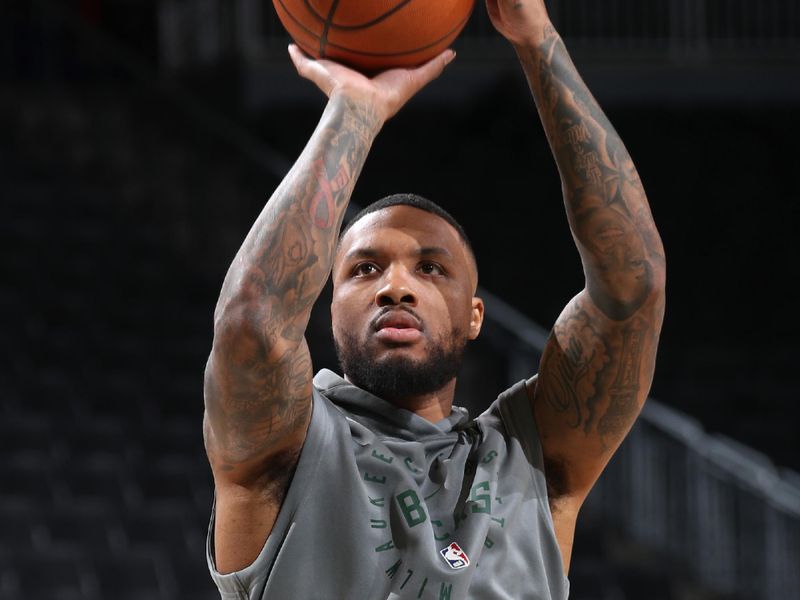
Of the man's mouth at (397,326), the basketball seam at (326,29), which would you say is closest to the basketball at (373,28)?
the basketball seam at (326,29)

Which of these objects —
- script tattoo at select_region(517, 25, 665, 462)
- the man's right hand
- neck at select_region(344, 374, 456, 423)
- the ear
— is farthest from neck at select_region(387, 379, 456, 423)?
the man's right hand

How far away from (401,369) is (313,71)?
51 centimetres

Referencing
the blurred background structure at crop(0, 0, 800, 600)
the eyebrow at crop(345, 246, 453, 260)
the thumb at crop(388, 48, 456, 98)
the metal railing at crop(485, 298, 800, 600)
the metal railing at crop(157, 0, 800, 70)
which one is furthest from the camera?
the metal railing at crop(157, 0, 800, 70)

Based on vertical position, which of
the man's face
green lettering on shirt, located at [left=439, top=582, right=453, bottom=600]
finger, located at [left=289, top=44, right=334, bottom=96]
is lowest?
green lettering on shirt, located at [left=439, top=582, right=453, bottom=600]

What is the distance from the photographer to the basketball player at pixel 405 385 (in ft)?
6.94

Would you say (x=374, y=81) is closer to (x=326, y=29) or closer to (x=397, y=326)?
(x=326, y=29)

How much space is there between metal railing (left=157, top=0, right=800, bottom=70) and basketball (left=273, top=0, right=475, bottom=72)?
7499 mm

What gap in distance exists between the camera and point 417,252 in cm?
239

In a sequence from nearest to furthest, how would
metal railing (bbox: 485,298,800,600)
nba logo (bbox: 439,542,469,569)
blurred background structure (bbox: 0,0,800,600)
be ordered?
nba logo (bbox: 439,542,469,569) → metal railing (bbox: 485,298,800,600) → blurred background structure (bbox: 0,0,800,600)

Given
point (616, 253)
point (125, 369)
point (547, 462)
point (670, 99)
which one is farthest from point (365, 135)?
point (670, 99)

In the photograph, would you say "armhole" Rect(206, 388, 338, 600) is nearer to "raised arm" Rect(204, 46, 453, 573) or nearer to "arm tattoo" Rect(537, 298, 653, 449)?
"raised arm" Rect(204, 46, 453, 573)

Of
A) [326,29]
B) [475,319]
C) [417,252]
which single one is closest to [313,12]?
[326,29]

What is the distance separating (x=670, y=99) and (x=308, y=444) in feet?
26.4

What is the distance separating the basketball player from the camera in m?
2.12
